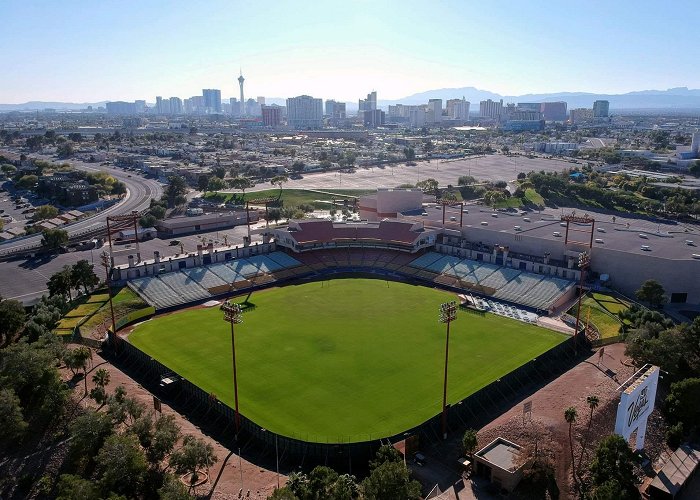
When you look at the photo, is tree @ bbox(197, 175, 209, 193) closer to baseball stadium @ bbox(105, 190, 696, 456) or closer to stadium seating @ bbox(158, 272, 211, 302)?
baseball stadium @ bbox(105, 190, 696, 456)

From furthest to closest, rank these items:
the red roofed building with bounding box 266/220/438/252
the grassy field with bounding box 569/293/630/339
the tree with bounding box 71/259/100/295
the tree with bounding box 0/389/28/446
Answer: the red roofed building with bounding box 266/220/438/252, the tree with bounding box 71/259/100/295, the grassy field with bounding box 569/293/630/339, the tree with bounding box 0/389/28/446

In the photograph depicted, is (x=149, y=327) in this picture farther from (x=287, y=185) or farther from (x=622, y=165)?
(x=622, y=165)

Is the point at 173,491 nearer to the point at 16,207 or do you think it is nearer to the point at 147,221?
the point at 147,221

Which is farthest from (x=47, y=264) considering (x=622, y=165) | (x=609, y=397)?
(x=622, y=165)

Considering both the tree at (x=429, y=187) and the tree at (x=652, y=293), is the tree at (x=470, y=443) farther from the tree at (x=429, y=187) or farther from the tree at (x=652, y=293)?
the tree at (x=429, y=187)

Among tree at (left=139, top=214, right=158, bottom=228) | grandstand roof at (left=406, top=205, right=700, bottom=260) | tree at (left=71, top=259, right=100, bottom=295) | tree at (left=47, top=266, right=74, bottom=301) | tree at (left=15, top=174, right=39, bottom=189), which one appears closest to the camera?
tree at (left=47, top=266, right=74, bottom=301)

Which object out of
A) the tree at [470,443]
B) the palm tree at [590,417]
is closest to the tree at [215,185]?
the palm tree at [590,417]

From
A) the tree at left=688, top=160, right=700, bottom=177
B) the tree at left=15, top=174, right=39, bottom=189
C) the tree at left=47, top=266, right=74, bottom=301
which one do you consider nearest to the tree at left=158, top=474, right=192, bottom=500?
the tree at left=47, top=266, right=74, bottom=301
